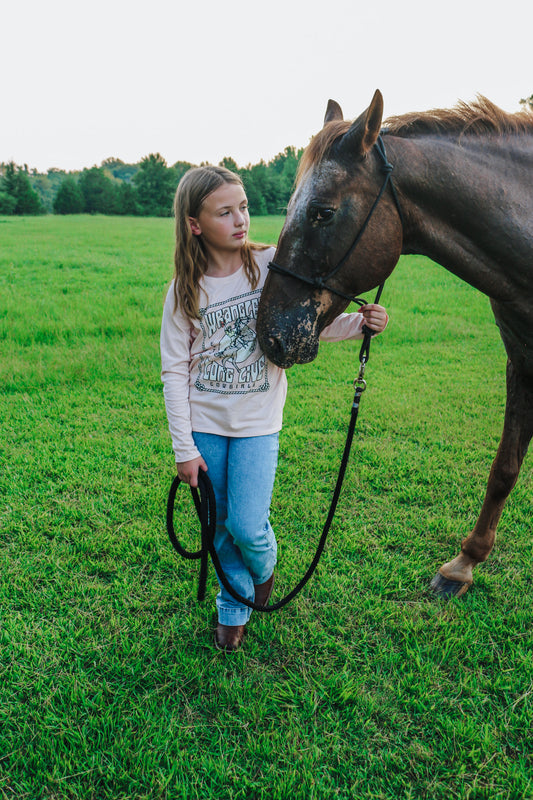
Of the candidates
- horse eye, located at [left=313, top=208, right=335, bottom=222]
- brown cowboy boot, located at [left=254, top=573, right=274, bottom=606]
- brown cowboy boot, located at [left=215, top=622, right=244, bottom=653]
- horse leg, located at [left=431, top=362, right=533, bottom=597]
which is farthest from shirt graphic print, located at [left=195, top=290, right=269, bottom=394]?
horse leg, located at [left=431, top=362, right=533, bottom=597]

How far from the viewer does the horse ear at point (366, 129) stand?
1.67m

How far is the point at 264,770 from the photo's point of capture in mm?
1770

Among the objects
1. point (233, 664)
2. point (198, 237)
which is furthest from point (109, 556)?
point (198, 237)

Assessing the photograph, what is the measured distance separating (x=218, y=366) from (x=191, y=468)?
17.0 inches

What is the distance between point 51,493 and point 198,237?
2216mm

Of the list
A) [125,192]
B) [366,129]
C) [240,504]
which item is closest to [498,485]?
[240,504]

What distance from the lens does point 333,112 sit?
7.21 feet

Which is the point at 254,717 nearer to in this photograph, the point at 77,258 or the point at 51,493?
the point at 51,493

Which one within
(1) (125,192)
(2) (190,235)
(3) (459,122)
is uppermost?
(1) (125,192)

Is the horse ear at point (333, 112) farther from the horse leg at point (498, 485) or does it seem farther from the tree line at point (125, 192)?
the tree line at point (125, 192)

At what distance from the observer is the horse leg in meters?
2.54

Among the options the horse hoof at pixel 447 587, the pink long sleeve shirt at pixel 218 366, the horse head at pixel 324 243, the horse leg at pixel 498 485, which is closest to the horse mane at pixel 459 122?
the horse head at pixel 324 243

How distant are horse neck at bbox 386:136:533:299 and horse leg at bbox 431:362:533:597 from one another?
2.60ft

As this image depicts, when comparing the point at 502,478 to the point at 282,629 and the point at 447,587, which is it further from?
the point at 282,629
